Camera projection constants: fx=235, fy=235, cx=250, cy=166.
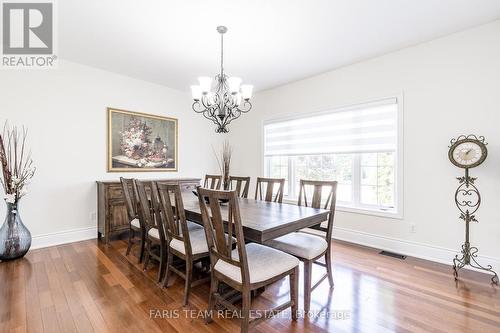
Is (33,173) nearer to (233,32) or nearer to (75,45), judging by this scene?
(75,45)

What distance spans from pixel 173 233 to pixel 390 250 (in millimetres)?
2830

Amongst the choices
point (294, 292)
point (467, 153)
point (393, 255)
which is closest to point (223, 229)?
point (294, 292)

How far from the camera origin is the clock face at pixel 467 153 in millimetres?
2391

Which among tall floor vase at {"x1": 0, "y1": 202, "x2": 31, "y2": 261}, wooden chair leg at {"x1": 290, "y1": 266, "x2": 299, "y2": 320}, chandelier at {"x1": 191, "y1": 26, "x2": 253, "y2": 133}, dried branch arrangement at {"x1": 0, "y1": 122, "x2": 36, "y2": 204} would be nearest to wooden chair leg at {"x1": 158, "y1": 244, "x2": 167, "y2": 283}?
wooden chair leg at {"x1": 290, "y1": 266, "x2": 299, "y2": 320}

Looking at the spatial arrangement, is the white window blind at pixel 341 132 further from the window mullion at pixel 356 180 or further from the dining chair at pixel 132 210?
the dining chair at pixel 132 210

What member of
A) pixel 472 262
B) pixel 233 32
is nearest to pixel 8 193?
pixel 233 32

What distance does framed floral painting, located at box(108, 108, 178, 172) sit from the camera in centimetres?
392

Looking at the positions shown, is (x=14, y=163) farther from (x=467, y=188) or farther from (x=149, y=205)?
(x=467, y=188)

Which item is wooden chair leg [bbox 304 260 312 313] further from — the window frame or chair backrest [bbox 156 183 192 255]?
the window frame

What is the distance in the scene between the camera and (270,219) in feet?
6.41

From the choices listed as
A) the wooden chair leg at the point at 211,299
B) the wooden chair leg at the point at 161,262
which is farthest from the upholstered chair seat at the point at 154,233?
the wooden chair leg at the point at 211,299

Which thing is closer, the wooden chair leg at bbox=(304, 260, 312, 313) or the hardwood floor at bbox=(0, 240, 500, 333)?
the hardwood floor at bbox=(0, 240, 500, 333)

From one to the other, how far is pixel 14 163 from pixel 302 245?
12.6 feet

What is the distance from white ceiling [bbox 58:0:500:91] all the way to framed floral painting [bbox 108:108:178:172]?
869 millimetres
